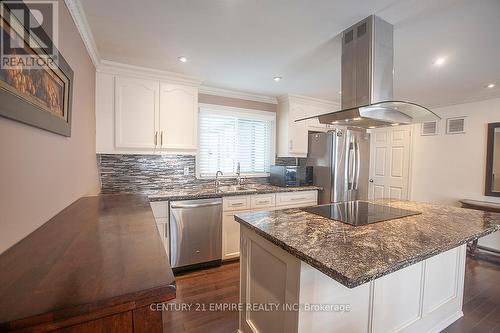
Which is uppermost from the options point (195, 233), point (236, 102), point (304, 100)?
point (304, 100)

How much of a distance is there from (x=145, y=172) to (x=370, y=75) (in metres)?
2.68

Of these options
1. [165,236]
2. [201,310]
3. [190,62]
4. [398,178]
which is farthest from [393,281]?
[398,178]

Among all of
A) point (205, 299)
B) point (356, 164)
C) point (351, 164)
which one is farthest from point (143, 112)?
point (356, 164)

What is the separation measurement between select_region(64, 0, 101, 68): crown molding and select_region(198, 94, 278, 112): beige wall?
1366 millimetres

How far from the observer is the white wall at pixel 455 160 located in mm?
3371

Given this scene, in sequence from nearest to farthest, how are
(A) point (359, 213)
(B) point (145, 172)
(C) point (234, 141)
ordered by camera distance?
(A) point (359, 213) < (B) point (145, 172) < (C) point (234, 141)

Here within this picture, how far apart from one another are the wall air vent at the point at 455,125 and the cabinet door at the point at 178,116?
4163 millimetres

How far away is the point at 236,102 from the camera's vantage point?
3484mm

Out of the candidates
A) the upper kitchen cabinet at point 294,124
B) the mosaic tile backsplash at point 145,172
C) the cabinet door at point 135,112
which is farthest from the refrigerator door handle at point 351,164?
the cabinet door at point 135,112

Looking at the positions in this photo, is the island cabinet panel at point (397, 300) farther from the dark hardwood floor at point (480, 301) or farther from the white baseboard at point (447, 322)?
the dark hardwood floor at point (480, 301)

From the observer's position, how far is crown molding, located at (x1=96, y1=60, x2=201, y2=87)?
7.77ft

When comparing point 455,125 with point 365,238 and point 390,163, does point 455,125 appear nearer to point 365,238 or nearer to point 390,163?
point 390,163

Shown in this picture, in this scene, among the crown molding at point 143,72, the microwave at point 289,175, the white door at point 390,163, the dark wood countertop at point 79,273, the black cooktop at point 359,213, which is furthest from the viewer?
the white door at point 390,163

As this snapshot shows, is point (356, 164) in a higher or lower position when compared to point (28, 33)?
lower
